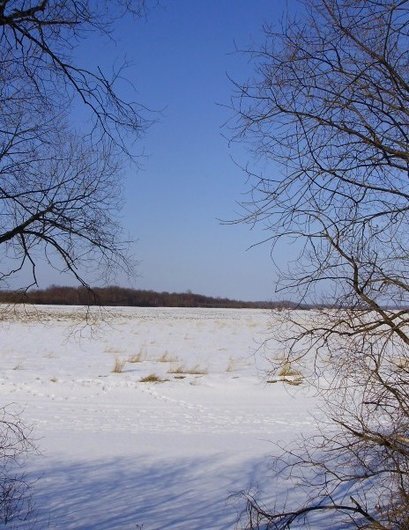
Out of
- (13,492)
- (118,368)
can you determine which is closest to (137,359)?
(118,368)

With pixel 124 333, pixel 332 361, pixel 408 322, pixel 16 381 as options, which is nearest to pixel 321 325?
pixel 332 361

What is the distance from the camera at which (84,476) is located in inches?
357

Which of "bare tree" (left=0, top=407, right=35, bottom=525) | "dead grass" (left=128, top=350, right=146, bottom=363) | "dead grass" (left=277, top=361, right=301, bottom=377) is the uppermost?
"dead grass" (left=277, top=361, right=301, bottom=377)

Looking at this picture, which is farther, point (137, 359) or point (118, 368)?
point (137, 359)

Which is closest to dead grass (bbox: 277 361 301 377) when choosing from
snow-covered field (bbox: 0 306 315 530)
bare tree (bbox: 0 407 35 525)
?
snow-covered field (bbox: 0 306 315 530)

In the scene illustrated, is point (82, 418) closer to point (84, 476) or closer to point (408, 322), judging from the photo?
point (84, 476)

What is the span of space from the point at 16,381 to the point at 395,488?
→ 13566mm

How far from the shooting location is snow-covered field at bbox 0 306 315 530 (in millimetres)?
7871

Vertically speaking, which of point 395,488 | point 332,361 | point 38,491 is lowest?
point 38,491

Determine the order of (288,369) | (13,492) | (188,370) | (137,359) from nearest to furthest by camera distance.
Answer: (288,369)
(13,492)
(188,370)
(137,359)

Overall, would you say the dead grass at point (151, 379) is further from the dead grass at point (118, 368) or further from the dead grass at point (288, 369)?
the dead grass at point (288, 369)

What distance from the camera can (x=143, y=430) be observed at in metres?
11.8

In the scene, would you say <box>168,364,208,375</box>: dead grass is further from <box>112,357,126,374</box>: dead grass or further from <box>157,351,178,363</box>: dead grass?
<box>157,351,178,363</box>: dead grass

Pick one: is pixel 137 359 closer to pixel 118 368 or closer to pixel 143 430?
pixel 118 368
